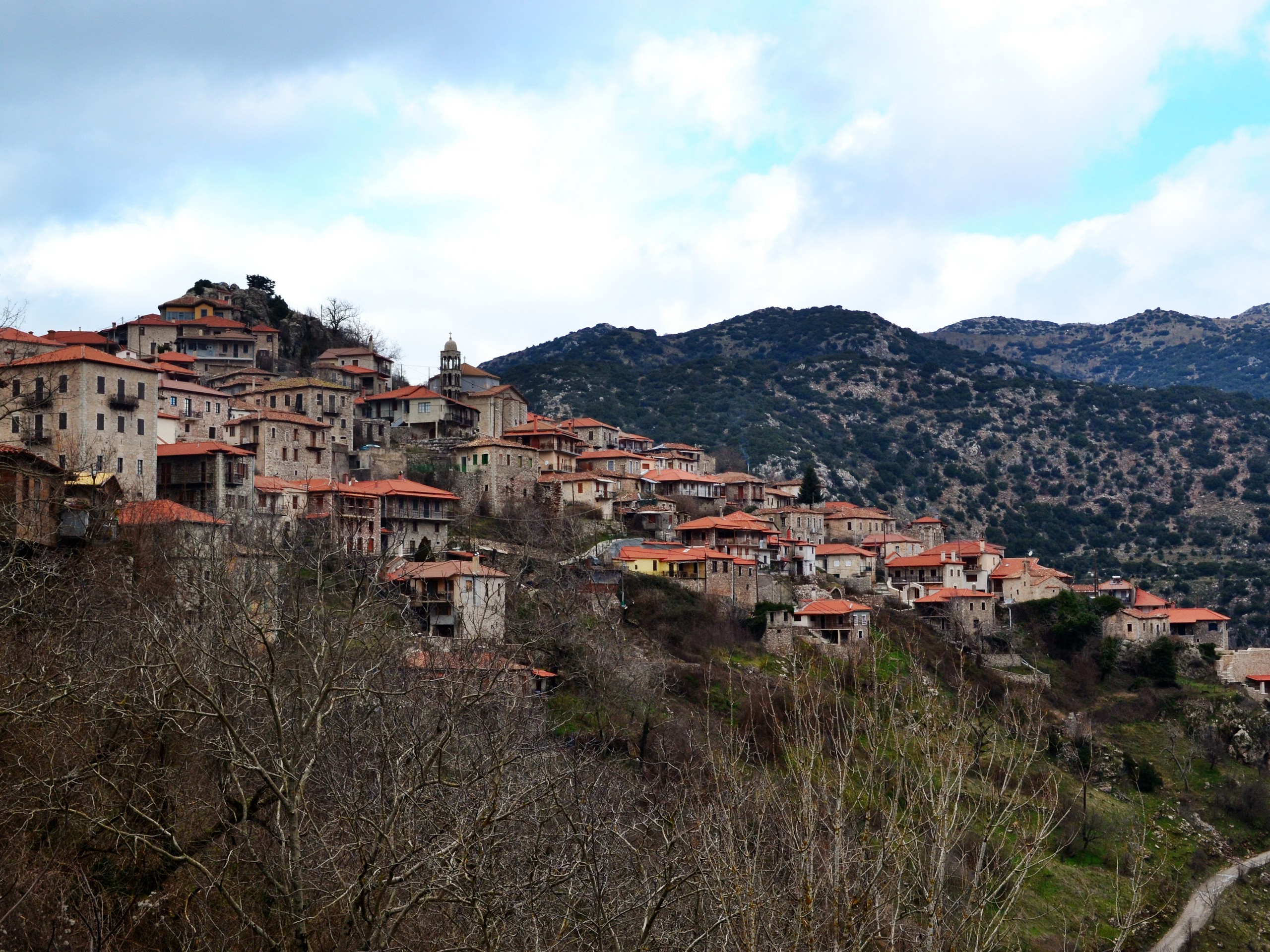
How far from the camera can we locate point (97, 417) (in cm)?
5725

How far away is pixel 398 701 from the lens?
23.4 m

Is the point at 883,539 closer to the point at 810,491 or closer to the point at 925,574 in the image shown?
the point at 925,574

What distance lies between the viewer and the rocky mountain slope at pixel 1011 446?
14362cm

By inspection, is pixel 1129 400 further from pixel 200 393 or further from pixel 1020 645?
pixel 200 393

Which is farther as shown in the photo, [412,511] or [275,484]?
[412,511]

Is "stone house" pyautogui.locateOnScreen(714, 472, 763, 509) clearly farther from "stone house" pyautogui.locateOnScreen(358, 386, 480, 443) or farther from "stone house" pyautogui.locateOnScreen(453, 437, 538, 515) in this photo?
"stone house" pyautogui.locateOnScreen(453, 437, 538, 515)

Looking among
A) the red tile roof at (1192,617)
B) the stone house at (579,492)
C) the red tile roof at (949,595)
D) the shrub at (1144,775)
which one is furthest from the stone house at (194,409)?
the red tile roof at (1192,617)

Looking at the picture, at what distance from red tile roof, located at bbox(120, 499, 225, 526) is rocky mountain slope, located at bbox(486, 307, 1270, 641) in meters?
89.2

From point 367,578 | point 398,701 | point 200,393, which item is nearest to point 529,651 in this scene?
point 398,701

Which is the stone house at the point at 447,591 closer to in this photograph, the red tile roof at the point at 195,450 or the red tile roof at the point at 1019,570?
the red tile roof at the point at 195,450

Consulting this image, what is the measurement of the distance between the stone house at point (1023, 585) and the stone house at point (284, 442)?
45.4 meters

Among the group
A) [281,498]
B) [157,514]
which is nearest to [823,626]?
[281,498]

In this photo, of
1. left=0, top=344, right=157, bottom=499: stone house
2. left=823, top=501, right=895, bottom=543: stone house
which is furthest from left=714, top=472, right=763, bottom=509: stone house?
left=0, top=344, right=157, bottom=499: stone house

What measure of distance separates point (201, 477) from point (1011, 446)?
135 m
